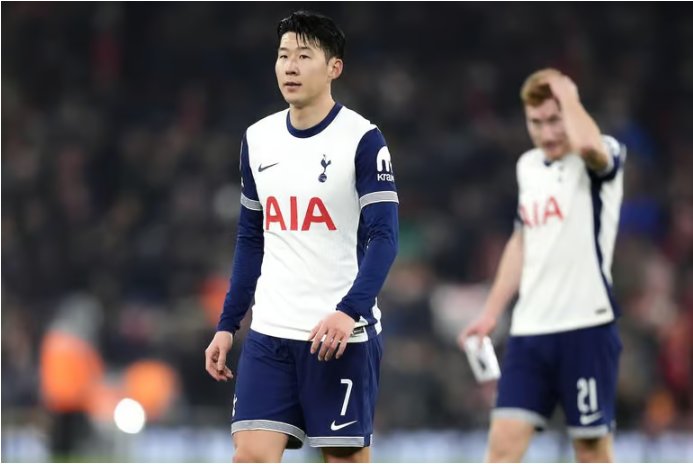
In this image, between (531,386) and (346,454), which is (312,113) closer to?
(346,454)

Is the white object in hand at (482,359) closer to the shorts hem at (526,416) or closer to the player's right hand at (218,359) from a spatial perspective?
the shorts hem at (526,416)

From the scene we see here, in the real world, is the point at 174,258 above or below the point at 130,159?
below

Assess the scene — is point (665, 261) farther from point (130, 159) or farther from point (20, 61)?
point (20, 61)

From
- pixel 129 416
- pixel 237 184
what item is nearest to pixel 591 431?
pixel 129 416

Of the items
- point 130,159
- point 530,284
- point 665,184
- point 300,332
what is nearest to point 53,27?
point 130,159

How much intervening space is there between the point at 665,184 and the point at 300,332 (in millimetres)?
10383

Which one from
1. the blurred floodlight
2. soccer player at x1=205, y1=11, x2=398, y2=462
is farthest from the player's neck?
the blurred floodlight

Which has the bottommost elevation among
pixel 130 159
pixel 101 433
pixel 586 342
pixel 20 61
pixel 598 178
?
pixel 101 433

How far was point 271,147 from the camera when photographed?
17.3 ft

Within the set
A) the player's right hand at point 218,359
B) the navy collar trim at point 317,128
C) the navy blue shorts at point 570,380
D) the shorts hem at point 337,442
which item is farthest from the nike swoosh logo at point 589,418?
the navy collar trim at point 317,128

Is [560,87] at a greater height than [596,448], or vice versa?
[560,87]

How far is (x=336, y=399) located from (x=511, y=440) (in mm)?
1548

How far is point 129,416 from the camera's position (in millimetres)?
12078

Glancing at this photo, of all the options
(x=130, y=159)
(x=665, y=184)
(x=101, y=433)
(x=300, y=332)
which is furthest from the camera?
(x=130, y=159)
